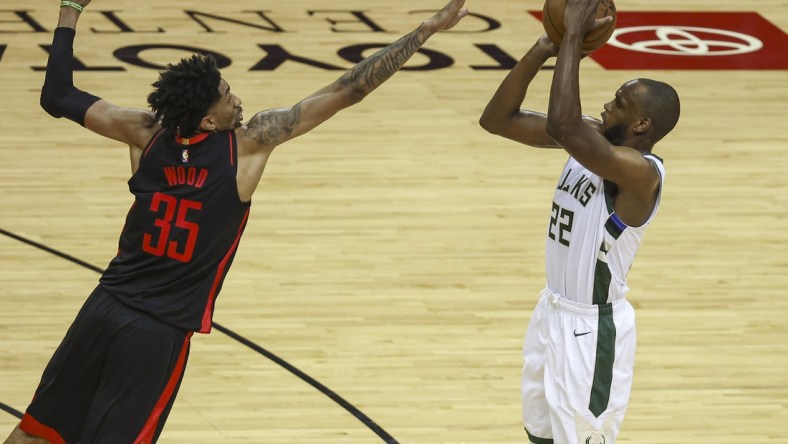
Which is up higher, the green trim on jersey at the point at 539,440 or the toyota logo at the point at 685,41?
the green trim on jersey at the point at 539,440

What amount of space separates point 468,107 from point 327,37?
2.51 meters

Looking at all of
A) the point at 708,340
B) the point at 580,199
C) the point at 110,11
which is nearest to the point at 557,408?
the point at 580,199

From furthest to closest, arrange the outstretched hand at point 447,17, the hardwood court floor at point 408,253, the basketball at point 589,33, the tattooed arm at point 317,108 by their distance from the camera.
→ the hardwood court floor at point 408,253
the outstretched hand at point 447,17
the tattooed arm at point 317,108
the basketball at point 589,33

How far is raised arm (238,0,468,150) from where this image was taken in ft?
16.6

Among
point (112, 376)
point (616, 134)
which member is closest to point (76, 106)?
point (112, 376)

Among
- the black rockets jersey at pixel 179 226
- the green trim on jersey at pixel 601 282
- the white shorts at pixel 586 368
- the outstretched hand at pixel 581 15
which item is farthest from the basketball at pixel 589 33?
the black rockets jersey at pixel 179 226

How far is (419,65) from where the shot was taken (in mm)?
13258

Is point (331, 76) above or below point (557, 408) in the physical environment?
below

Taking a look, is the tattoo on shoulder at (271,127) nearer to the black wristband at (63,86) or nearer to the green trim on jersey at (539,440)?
the black wristband at (63,86)

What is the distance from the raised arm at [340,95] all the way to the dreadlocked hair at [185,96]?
20cm

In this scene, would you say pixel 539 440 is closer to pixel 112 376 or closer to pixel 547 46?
pixel 547 46

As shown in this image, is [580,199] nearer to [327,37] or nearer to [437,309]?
[437,309]

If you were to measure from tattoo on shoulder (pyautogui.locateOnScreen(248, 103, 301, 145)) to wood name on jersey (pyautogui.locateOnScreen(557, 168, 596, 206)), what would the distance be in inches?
41.7

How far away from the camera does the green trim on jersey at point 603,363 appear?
16.3 ft
